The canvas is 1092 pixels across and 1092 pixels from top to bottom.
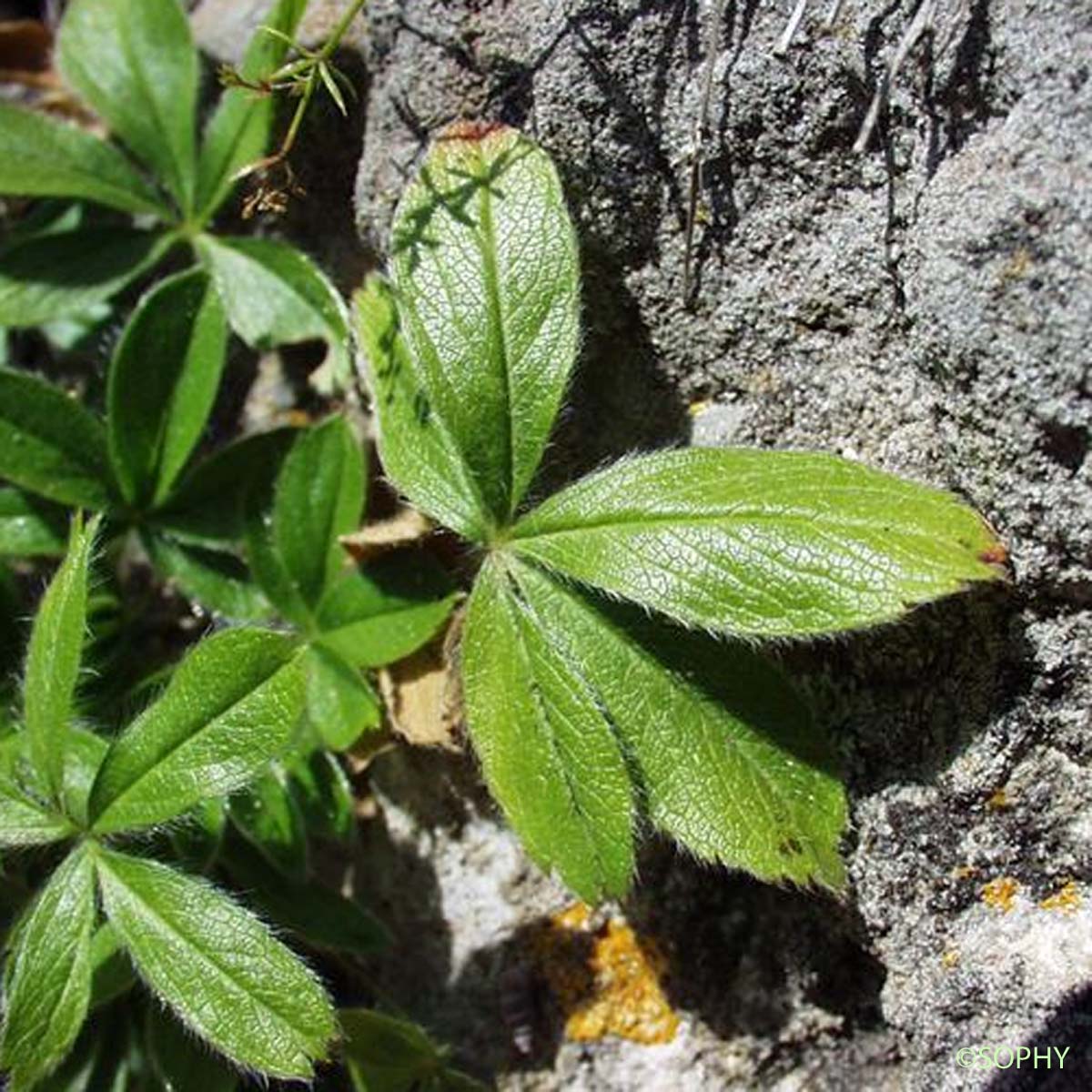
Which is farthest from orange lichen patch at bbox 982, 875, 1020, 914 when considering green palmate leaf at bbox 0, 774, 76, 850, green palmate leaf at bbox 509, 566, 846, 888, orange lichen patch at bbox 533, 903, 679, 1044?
green palmate leaf at bbox 0, 774, 76, 850

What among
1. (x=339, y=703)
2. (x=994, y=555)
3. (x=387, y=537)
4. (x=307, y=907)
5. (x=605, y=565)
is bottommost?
(x=307, y=907)

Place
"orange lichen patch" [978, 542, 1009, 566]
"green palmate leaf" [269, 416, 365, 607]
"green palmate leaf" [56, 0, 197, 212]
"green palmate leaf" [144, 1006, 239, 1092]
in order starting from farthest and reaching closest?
1. "green palmate leaf" [56, 0, 197, 212]
2. "green palmate leaf" [269, 416, 365, 607]
3. "green palmate leaf" [144, 1006, 239, 1092]
4. "orange lichen patch" [978, 542, 1009, 566]

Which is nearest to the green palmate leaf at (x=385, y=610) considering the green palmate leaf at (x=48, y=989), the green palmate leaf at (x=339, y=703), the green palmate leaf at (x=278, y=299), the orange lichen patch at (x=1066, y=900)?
the green palmate leaf at (x=339, y=703)

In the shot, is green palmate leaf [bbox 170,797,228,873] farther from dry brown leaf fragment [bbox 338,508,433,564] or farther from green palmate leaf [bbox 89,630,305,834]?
dry brown leaf fragment [bbox 338,508,433,564]

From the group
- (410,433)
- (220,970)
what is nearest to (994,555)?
(410,433)

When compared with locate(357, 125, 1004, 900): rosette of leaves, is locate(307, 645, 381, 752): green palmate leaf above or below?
below

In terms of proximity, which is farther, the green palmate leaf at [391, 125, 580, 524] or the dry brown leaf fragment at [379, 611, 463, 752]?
the dry brown leaf fragment at [379, 611, 463, 752]

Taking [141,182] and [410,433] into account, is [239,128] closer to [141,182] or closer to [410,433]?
[141,182]

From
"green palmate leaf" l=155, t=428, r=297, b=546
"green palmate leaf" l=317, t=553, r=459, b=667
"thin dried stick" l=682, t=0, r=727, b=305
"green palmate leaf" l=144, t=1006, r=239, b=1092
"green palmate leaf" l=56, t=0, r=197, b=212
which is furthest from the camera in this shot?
A: "green palmate leaf" l=56, t=0, r=197, b=212
